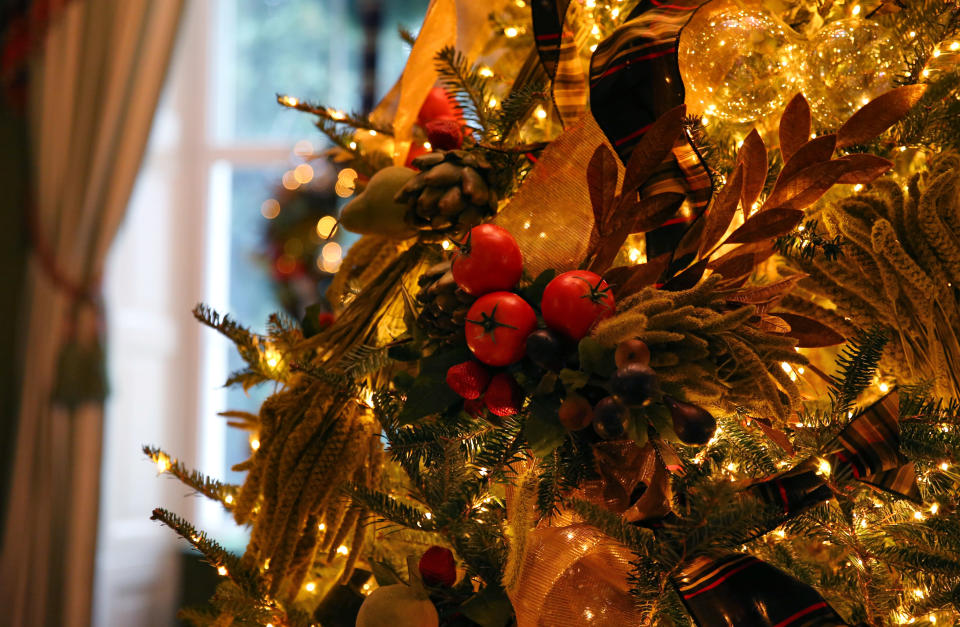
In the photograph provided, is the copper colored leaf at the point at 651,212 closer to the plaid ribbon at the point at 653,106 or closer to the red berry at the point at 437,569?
the plaid ribbon at the point at 653,106

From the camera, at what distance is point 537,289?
0.33 metres

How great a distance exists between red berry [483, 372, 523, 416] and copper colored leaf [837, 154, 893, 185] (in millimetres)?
192

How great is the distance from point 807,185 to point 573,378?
161 mm

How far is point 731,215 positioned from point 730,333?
0.08 meters

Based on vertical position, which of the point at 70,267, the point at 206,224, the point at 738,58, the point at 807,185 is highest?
the point at 206,224

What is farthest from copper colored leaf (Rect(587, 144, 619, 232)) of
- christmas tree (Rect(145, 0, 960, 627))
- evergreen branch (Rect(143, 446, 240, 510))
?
evergreen branch (Rect(143, 446, 240, 510))

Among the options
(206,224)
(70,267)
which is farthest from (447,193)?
(206,224)

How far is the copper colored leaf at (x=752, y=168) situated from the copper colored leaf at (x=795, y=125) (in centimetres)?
2

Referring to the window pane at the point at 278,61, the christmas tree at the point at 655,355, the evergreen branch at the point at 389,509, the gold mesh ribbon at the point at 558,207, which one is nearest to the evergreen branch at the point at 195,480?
the christmas tree at the point at 655,355

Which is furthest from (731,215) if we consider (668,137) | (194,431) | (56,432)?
(194,431)

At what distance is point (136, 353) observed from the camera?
6.81 ft

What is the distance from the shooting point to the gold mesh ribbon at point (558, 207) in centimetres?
37

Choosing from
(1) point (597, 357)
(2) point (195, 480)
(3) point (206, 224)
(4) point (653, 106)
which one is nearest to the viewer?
(1) point (597, 357)

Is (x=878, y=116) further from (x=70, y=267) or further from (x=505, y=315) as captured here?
(x=70, y=267)
